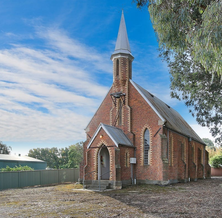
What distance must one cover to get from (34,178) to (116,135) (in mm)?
10413

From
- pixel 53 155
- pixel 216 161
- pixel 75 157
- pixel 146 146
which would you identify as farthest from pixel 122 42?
pixel 53 155

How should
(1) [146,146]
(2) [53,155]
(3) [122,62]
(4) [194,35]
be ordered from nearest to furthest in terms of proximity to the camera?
1. (4) [194,35]
2. (1) [146,146]
3. (3) [122,62]
4. (2) [53,155]

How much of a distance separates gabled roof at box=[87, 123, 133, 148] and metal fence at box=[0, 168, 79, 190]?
7938mm

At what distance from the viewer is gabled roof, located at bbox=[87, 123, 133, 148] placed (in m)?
22.8

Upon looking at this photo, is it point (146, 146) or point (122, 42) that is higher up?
point (122, 42)

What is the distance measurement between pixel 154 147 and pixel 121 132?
136 inches

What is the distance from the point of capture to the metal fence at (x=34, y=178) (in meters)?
25.1

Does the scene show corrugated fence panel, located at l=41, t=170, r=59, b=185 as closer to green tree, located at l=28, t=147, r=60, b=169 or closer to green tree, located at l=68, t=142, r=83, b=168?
green tree, located at l=68, t=142, r=83, b=168

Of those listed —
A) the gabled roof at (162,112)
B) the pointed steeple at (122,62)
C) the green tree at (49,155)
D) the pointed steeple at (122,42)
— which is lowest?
the green tree at (49,155)

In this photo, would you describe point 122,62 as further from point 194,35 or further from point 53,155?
point 53,155

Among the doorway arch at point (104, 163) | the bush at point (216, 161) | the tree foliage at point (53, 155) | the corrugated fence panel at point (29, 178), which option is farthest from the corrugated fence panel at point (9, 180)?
the tree foliage at point (53, 155)

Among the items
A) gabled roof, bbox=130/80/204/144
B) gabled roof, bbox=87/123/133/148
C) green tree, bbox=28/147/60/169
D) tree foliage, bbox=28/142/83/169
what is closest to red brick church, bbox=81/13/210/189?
gabled roof, bbox=87/123/133/148

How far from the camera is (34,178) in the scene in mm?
28047

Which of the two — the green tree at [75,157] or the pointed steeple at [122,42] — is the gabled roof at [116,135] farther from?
the green tree at [75,157]
